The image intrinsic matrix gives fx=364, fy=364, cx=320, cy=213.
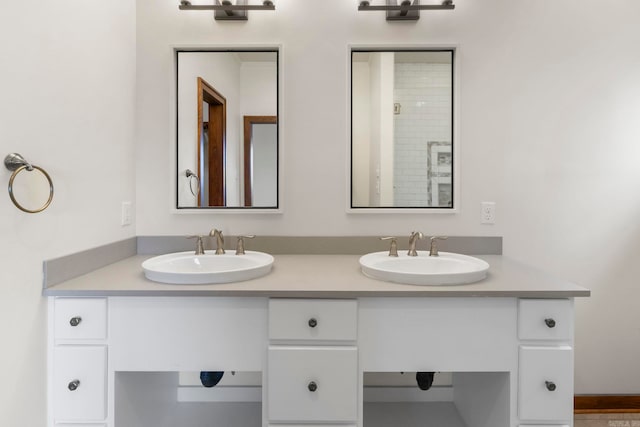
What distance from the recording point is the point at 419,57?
1688 millimetres

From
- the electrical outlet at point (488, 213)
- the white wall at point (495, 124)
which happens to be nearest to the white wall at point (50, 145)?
the white wall at point (495, 124)

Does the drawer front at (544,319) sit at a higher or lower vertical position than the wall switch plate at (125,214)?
lower

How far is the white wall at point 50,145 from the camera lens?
0.98 meters

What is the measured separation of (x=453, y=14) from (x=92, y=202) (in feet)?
5.70

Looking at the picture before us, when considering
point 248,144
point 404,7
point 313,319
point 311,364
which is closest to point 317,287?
point 313,319

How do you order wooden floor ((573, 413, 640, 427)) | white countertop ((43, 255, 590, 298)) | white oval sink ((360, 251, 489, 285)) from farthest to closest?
wooden floor ((573, 413, 640, 427)) → white oval sink ((360, 251, 489, 285)) → white countertop ((43, 255, 590, 298))

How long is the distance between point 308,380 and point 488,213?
3.70 feet

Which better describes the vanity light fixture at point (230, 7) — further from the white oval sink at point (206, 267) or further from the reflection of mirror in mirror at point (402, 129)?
the white oval sink at point (206, 267)

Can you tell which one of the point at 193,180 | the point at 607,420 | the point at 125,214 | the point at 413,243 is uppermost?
the point at 193,180

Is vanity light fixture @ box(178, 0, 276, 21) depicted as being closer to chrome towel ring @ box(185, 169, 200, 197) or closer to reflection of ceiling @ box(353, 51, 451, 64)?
reflection of ceiling @ box(353, 51, 451, 64)

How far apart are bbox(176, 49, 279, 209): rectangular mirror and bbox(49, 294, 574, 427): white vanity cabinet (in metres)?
0.68

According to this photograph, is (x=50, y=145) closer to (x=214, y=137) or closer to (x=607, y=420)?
(x=214, y=137)

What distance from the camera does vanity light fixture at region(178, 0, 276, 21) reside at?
1600 millimetres

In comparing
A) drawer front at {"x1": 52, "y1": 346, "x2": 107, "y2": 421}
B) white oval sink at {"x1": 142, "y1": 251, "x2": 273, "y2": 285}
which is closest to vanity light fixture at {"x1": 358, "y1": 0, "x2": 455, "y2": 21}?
white oval sink at {"x1": 142, "y1": 251, "x2": 273, "y2": 285}
